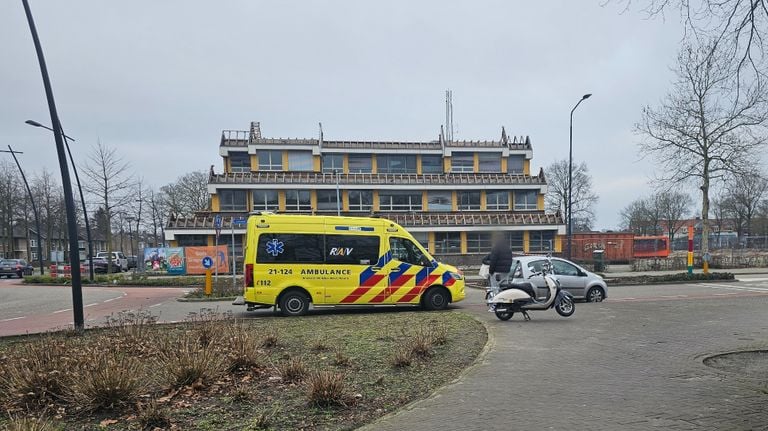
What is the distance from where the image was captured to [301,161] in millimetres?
45906

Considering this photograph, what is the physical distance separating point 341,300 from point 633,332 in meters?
6.72

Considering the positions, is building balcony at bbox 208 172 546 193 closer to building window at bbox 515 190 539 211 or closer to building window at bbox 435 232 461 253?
building window at bbox 515 190 539 211

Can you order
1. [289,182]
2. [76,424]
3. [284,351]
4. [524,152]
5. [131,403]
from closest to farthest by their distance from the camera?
[76,424] < [131,403] < [284,351] < [289,182] < [524,152]

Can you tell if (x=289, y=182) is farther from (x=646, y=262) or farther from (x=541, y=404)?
(x=541, y=404)

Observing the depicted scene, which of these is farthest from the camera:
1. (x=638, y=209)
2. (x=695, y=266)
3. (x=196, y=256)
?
(x=638, y=209)

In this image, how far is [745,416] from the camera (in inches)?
169

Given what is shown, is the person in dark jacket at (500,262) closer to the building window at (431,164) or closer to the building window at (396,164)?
the building window at (396,164)

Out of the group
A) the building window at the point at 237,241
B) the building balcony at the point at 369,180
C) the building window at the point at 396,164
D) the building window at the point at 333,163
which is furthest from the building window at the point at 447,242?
the building window at the point at 237,241

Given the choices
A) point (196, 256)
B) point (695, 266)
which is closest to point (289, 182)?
point (196, 256)

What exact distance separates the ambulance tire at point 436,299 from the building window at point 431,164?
118ft

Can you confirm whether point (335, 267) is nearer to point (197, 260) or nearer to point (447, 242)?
point (197, 260)

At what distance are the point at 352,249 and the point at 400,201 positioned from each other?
3345cm

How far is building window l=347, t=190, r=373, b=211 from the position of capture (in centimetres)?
4474

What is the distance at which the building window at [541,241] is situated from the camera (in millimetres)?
43875
